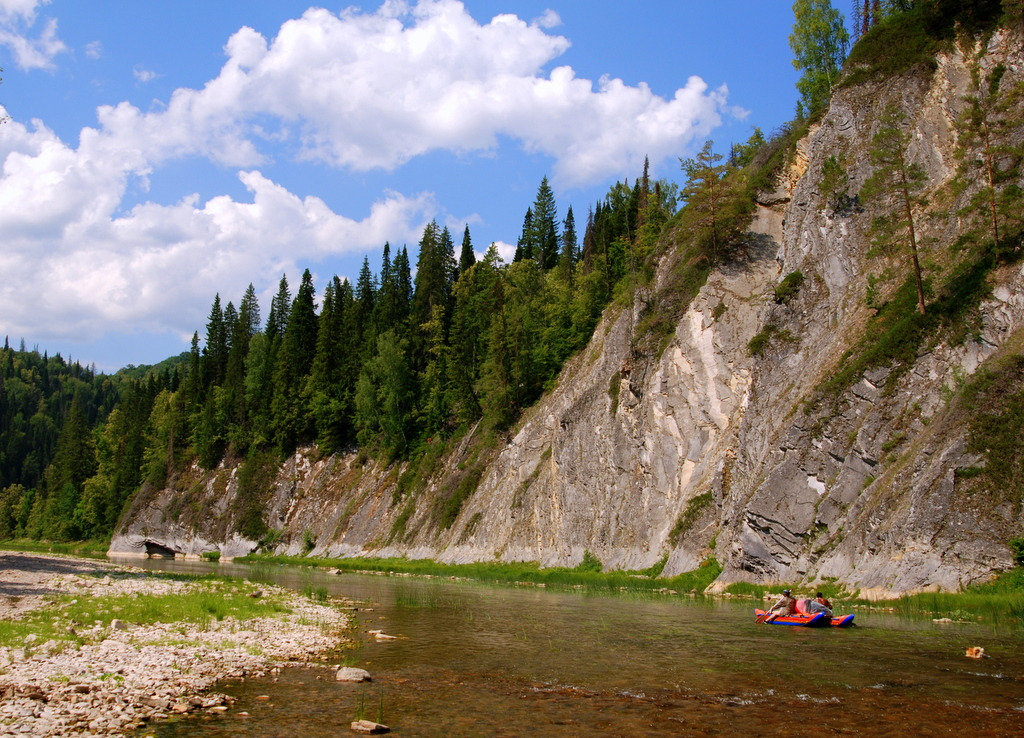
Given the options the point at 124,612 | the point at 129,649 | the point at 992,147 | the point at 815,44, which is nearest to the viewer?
the point at 129,649

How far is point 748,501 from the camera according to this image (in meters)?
33.7

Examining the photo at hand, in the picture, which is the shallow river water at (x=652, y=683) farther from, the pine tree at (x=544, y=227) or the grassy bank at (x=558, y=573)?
the pine tree at (x=544, y=227)

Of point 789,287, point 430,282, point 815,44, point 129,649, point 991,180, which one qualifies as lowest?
point 129,649

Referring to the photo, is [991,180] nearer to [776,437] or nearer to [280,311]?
[776,437]

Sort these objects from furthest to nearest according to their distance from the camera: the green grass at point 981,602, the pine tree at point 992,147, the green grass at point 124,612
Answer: the pine tree at point 992,147 < the green grass at point 981,602 < the green grass at point 124,612

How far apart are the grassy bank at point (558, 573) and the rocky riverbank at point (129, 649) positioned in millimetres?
17851

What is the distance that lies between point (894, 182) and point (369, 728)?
1515 inches

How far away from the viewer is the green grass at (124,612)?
Result: 46.7 ft

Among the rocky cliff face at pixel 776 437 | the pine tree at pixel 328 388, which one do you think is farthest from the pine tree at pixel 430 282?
the rocky cliff face at pixel 776 437

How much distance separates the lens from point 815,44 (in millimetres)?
62250

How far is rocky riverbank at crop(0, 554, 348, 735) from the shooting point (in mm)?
9797

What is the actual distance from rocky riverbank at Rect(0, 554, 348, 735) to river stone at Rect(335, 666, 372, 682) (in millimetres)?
1602

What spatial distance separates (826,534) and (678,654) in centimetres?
1593

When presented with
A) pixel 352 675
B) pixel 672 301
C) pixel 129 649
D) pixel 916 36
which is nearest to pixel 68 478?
pixel 672 301
